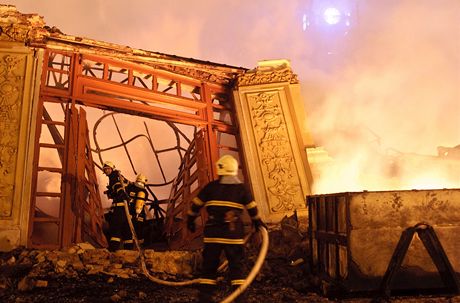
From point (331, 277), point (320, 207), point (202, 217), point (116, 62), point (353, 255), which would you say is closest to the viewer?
point (353, 255)

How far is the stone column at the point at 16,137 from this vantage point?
271 inches

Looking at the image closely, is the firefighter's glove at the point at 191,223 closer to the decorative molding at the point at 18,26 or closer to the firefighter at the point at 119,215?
the firefighter at the point at 119,215

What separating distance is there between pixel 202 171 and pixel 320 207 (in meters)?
4.29

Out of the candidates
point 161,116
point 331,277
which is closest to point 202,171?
point 161,116

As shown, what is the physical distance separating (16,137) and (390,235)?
284 inches

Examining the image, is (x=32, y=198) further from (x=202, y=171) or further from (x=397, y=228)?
(x=397, y=228)

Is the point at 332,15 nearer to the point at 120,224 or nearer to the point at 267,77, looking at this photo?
the point at 267,77

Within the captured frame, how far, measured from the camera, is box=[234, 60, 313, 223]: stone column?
8.99 metres

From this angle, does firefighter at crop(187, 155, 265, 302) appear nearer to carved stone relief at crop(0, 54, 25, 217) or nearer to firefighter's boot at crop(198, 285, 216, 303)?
firefighter's boot at crop(198, 285, 216, 303)

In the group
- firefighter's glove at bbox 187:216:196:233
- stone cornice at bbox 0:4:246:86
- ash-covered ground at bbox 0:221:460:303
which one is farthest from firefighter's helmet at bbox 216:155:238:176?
stone cornice at bbox 0:4:246:86

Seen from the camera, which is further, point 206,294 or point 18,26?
point 18,26

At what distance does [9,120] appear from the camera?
748cm

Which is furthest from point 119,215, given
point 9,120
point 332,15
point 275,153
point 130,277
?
point 332,15

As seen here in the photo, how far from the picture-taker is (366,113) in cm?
1423
